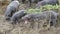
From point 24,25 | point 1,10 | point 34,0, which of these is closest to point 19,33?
point 24,25

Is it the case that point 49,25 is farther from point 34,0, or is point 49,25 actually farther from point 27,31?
point 34,0

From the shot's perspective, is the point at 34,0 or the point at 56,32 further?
the point at 34,0

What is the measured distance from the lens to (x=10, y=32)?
6320mm

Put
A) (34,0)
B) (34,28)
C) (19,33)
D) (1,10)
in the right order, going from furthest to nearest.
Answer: (34,0)
(1,10)
(34,28)
(19,33)

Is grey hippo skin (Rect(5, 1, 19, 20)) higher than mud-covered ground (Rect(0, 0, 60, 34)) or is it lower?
higher

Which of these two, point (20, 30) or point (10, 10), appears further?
point (10, 10)

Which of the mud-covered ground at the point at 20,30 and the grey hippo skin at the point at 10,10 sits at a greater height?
the grey hippo skin at the point at 10,10

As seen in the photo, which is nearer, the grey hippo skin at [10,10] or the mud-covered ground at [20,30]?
the mud-covered ground at [20,30]

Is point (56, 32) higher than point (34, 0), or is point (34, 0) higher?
point (34, 0)

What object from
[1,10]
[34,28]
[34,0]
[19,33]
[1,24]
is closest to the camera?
[19,33]

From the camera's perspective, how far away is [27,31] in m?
6.18

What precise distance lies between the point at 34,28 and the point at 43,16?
2.06ft

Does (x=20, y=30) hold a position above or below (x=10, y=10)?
below

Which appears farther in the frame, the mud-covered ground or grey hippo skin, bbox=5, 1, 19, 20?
grey hippo skin, bbox=5, 1, 19, 20
